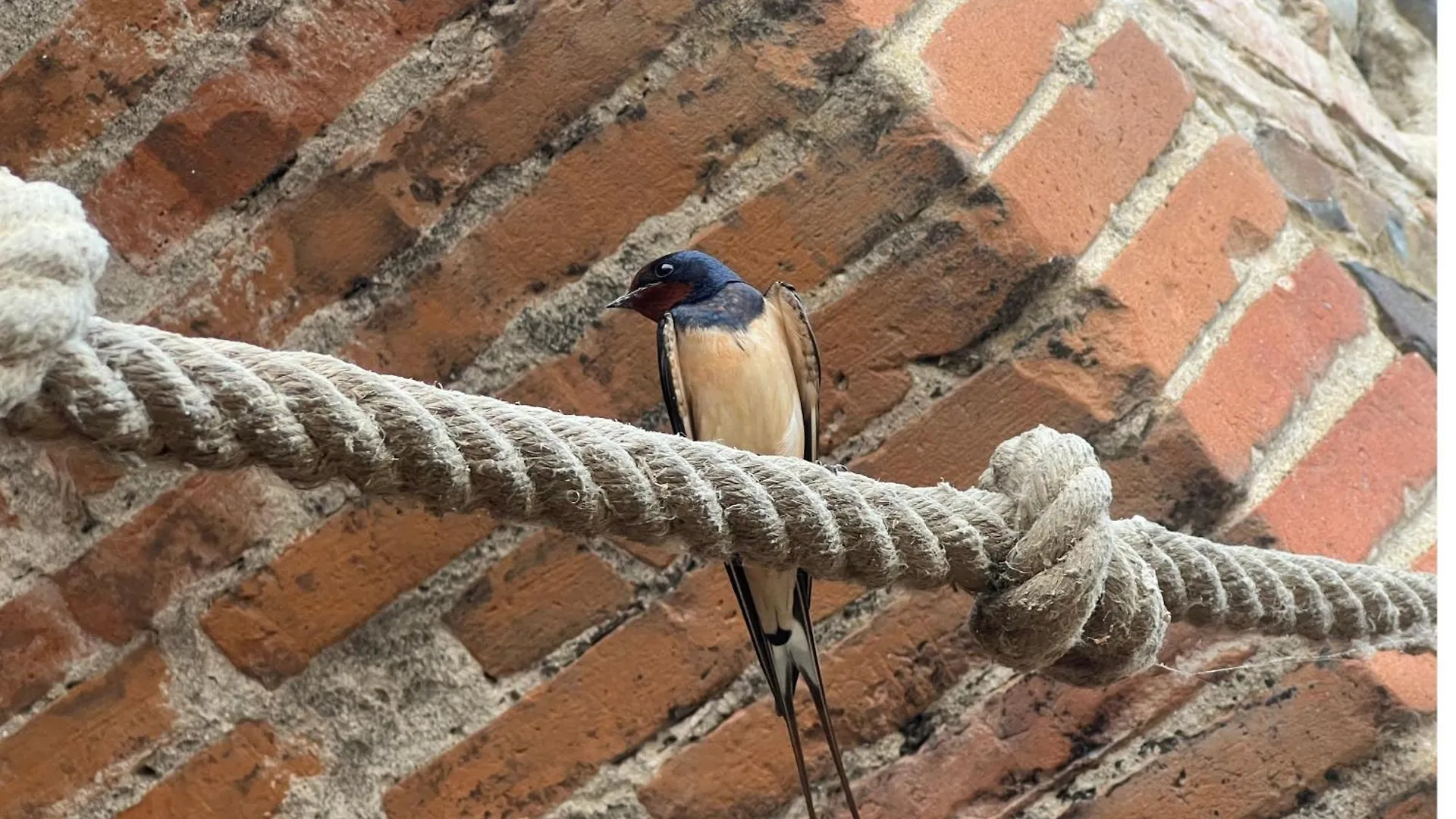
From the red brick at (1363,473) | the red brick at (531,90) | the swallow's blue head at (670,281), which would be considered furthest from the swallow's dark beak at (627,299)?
the red brick at (1363,473)

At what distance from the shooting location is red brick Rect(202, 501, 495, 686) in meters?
0.96

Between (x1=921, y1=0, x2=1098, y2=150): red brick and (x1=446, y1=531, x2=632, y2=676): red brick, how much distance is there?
0.39 metres

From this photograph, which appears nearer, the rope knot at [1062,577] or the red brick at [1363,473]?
the rope knot at [1062,577]

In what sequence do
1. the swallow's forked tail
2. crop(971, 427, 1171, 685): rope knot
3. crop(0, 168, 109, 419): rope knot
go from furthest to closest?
the swallow's forked tail < crop(971, 427, 1171, 685): rope knot < crop(0, 168, 109, 419): rope knot

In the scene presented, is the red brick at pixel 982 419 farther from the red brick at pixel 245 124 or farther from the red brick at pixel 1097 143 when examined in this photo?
the red brick at pixel 245 124

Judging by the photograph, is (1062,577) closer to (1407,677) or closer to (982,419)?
(982,419)

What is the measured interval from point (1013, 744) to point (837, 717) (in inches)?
4.6

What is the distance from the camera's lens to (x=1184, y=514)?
38.6 inches

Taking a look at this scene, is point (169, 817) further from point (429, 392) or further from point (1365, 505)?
point (1365, 505)

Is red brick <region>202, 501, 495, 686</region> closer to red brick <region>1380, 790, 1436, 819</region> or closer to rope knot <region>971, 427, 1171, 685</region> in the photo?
rope knot <region>971, 427, 1171, 685</region>

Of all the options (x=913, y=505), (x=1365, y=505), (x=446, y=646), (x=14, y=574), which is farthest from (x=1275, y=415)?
(x=14, y=574)

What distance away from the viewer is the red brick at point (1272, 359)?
3.24 feet

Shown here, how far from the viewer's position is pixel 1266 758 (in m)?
0.94

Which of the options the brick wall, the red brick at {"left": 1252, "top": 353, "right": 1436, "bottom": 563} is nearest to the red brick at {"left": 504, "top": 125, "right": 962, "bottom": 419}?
the brick wall
